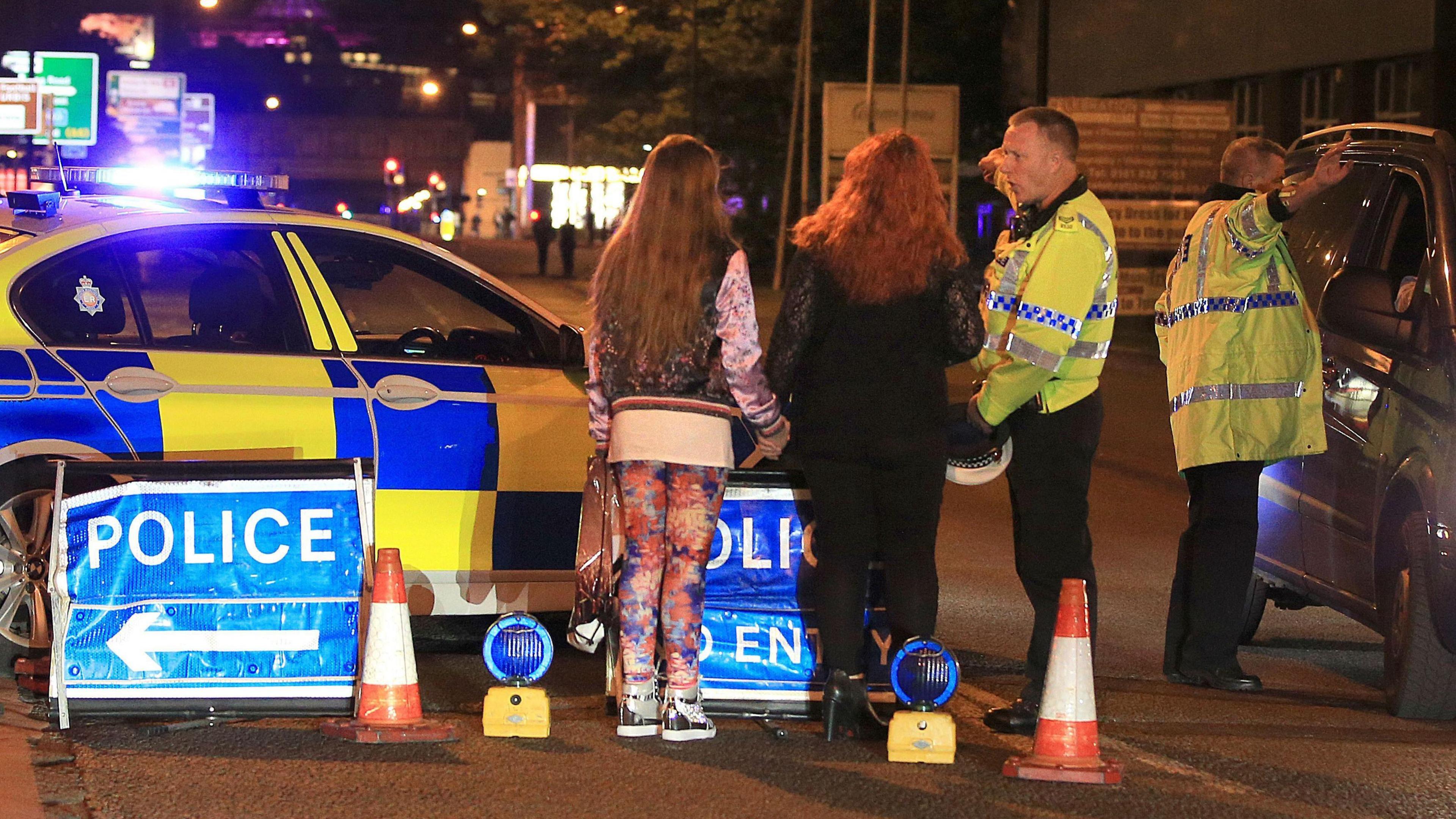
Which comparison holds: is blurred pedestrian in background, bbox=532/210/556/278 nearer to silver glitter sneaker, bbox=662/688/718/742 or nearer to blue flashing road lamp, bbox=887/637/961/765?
silver glitter sneaker, bbox=662/688/718/742

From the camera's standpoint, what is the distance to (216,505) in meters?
5.46

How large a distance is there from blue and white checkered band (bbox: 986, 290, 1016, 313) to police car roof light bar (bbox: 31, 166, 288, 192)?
2.98m

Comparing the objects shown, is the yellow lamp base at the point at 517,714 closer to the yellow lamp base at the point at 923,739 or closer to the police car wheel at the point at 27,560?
the yellow lamp base at the point at 923,739

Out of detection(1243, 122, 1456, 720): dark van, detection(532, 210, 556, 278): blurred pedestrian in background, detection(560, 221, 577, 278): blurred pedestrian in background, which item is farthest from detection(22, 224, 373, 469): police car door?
detection(532, 210, 556, 278): blurred pedestrian in background

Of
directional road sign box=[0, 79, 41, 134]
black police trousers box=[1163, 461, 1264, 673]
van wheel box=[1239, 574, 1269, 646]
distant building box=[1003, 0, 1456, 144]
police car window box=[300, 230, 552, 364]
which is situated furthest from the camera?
directional road sign box=[0, 79, 41, 134]

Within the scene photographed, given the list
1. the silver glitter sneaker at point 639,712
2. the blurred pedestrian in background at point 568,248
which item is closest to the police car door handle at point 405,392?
the silver glitter sneaker at point 639,712

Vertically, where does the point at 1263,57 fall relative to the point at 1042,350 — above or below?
above

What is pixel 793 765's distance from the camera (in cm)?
520

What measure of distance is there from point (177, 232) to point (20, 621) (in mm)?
1451

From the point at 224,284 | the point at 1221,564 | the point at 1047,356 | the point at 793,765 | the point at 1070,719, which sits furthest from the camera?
the point at 224,284

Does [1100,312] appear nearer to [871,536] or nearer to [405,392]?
[871,536]

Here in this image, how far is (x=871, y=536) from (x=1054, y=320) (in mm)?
852

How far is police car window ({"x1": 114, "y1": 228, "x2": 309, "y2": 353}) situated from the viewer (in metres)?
6.25

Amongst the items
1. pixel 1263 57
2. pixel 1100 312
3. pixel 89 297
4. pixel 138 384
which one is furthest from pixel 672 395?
pixel 1263 57
